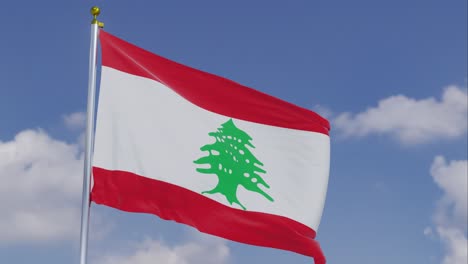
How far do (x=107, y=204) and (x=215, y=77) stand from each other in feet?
13.0

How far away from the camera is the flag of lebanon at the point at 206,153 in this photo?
14.2 metres

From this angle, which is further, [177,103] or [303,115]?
[303,115]

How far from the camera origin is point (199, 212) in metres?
14.8

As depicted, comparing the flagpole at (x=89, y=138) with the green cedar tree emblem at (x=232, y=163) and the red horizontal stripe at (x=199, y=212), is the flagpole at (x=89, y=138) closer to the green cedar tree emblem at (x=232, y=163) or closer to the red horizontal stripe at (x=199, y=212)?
the red horizontal stripe at (x=199, y=212)

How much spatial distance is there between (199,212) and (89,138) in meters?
2.67

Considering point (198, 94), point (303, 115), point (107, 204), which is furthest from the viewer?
point (303, 115)

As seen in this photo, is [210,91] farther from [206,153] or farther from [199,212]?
[199,212]

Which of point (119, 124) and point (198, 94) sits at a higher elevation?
point (198, 94)

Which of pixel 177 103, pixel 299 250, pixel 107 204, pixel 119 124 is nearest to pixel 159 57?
pixel 177 103

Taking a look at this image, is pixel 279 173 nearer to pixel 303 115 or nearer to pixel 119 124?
pixel 303 115

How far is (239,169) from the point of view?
15961 millimetres

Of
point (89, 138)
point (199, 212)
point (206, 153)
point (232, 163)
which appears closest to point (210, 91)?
point (206, 153)

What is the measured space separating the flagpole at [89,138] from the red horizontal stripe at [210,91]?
0.46 m

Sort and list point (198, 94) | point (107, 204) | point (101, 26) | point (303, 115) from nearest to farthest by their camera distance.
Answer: point (107, 204), point (101, 26), point (198, 94), point (303, 115)
